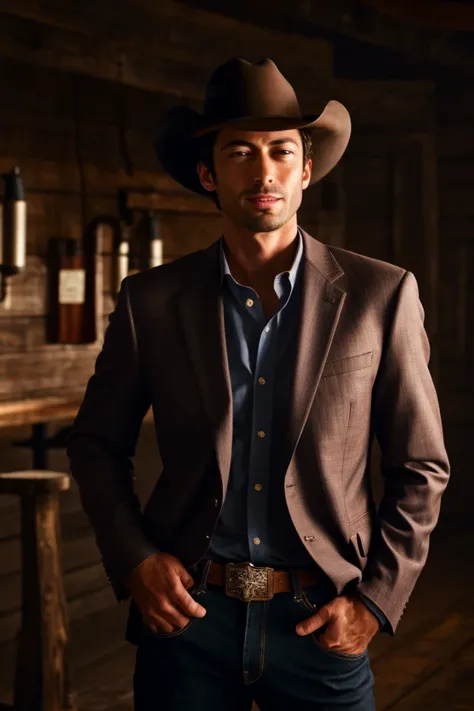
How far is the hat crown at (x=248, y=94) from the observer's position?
213 centimetres

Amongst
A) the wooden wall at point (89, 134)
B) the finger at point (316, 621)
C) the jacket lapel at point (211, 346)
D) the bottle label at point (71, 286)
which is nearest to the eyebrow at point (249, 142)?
the jacket lapel at point (211, 346)

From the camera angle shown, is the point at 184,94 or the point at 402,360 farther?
the point at 184,94

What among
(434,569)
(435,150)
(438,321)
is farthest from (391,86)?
(434,569)

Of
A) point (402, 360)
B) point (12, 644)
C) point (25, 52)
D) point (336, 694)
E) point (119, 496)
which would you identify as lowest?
point (12, 644)

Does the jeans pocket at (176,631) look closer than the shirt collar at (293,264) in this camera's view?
Yes

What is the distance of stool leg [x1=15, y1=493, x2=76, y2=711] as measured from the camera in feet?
12.4

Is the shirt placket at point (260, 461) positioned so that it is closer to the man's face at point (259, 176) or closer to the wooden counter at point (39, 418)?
the man's face at point (259, 176)

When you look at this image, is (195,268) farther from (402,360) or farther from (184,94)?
(184,94)

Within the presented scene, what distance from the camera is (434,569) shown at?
689cm

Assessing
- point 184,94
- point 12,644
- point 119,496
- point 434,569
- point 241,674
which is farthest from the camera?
point 434,569

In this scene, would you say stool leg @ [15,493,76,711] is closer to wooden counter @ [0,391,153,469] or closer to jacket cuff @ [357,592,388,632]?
wooden counter @ [0,391,153,469]

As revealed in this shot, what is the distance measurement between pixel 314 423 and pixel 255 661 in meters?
0.39

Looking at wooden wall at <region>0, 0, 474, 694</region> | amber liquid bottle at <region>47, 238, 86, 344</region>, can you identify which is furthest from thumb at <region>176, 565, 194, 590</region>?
amber liquid bottle at <region>47, 238, 86, 344</region>

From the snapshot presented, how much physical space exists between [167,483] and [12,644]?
325 centimetres
